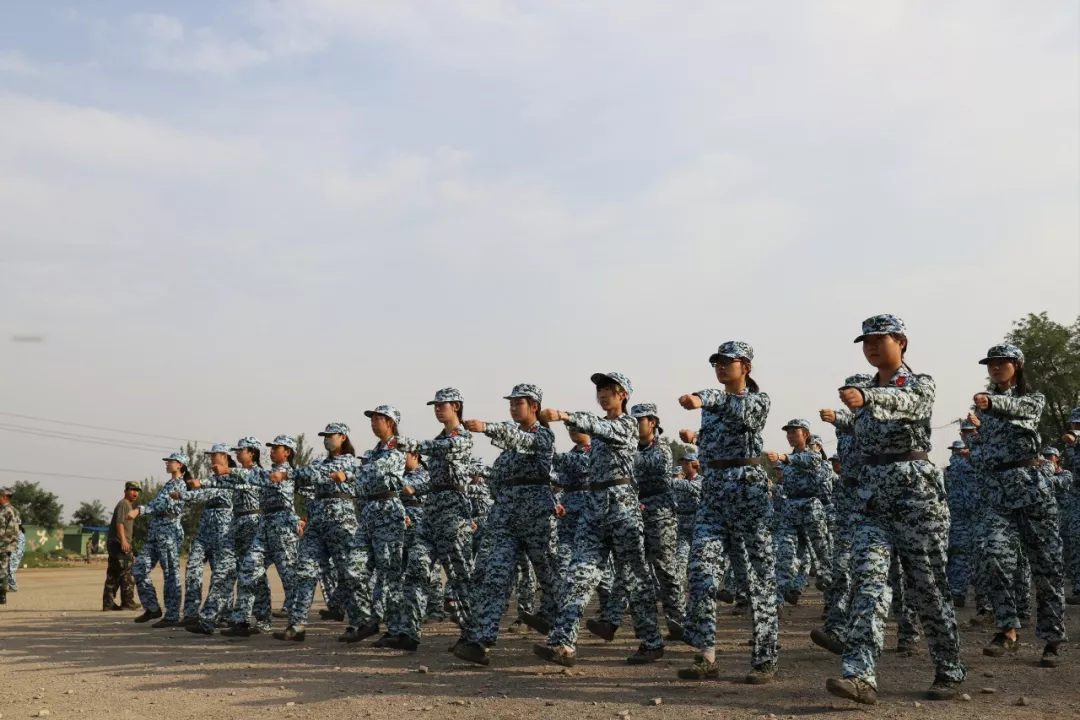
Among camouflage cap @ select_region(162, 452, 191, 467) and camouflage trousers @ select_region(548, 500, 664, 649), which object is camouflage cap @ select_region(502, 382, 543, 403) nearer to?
camouflage trousers @ select_region(548, 500, 664, 649)

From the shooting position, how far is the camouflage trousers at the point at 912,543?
20.1ft

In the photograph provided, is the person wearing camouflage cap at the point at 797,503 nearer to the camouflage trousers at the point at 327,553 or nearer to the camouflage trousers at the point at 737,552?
the camouflage trousers at the point at 737,552

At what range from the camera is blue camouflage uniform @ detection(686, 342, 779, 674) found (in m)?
7.00

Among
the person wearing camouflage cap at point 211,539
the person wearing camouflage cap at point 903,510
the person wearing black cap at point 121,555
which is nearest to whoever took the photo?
the person wearing camouflage cap at point 903,510

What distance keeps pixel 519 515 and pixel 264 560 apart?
14.4ft

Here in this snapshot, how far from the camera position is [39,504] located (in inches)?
2367

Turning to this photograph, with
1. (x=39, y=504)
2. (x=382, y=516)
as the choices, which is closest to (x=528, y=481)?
(x=382, y=516)

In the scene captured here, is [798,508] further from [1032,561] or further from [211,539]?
[211,539]

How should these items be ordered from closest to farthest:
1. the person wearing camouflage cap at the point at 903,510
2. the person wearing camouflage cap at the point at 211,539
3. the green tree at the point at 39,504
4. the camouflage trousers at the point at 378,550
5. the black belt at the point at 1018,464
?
the person wearing camouflage cap at the point at 903,510
the black belt at the point at 1018,464
the camouflage trousers at the point at 378,550
the person wearing camouflage cap at the point at 211,539
the green tree at the point at 39,504

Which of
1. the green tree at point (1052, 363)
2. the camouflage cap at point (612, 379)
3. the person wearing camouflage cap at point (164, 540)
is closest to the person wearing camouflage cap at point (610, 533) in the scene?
the camouflage cap at point (612, 379)

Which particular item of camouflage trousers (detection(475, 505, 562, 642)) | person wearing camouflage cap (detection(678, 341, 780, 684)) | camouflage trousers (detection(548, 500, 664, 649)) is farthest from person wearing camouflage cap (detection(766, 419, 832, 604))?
person wearing camouflage cap (detection(678, 341, 780, 684))

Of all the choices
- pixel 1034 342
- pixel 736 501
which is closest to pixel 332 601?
pixel 736 501

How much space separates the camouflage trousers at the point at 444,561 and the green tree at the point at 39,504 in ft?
188

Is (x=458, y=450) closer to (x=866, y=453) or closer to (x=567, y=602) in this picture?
(x=567, y=602)
